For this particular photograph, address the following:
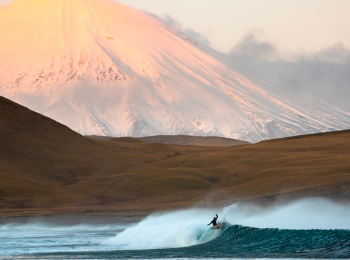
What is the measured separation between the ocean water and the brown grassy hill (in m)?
15.3

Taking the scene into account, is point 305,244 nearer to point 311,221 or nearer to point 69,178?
point 311,221

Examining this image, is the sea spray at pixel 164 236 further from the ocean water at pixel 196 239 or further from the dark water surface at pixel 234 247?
the dark water surface at pixel 234 247

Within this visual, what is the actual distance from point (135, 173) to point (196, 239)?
174ft

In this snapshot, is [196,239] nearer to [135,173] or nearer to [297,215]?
[297,215]

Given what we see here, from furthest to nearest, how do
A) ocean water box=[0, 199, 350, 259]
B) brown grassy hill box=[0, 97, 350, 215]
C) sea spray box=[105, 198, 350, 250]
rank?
brown grassy hill box=[0, 97, 350, 215]
sea spray box=[105, 198, 350, 250]
ocean water box=[0, 199, 350, 259]

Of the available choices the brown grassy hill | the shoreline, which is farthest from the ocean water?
the brown grassy hill

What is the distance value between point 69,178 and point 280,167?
34.1 m

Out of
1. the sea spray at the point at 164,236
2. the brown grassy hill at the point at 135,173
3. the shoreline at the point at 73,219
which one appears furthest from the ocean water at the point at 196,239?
the brown grassy hill at the point at 135,173

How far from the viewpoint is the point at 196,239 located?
→ 124 ft

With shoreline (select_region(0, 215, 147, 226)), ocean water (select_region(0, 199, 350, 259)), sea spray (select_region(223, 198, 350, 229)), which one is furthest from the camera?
shoreline (select_region(0, 215, 147, 226))

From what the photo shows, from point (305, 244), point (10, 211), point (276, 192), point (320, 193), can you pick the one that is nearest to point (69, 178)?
point (10, 211)

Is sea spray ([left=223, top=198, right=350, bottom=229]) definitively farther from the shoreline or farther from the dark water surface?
the shoreline

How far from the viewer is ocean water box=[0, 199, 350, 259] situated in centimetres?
3041

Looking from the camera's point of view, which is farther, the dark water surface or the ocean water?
the ocean water
